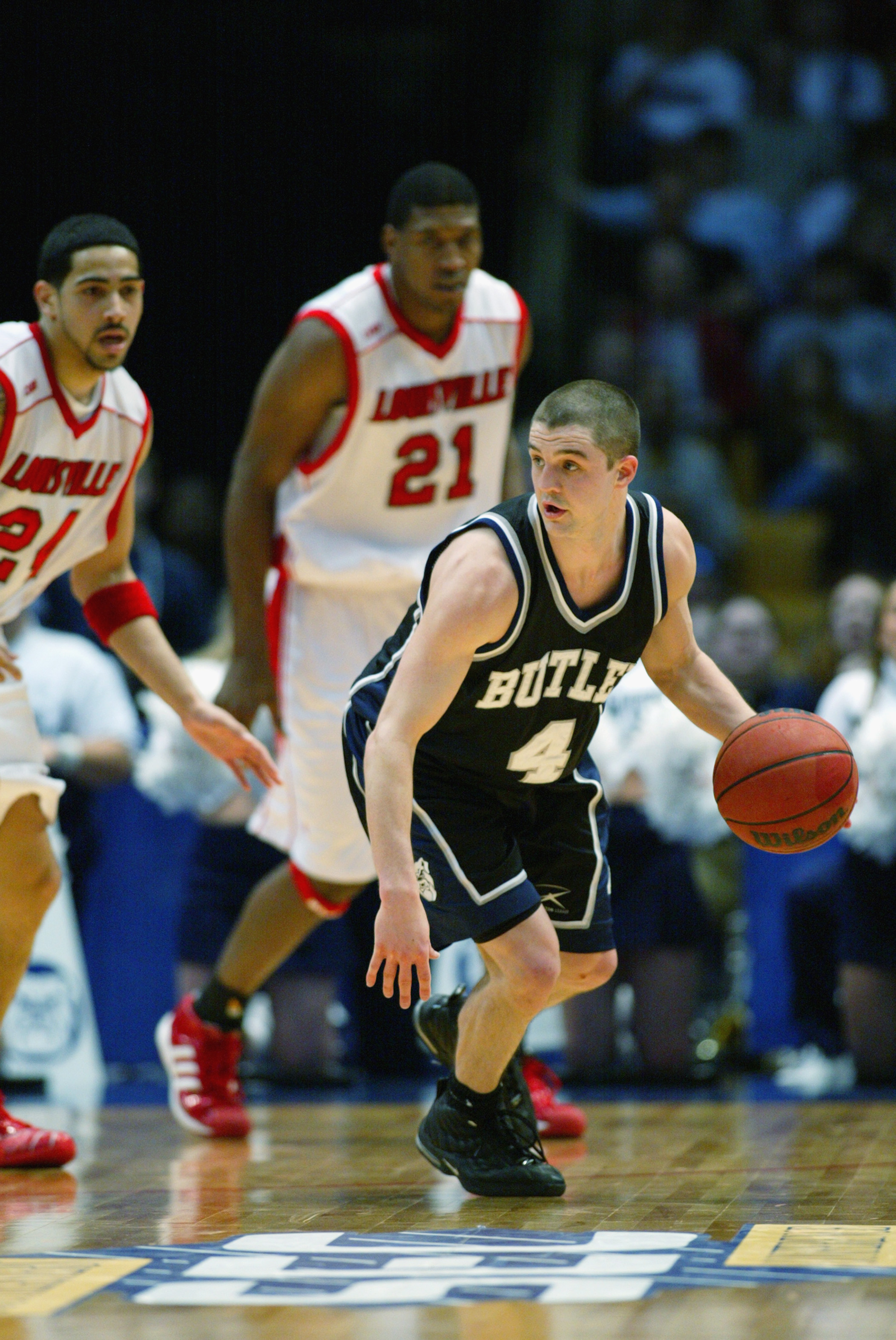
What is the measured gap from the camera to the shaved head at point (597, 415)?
3.62m

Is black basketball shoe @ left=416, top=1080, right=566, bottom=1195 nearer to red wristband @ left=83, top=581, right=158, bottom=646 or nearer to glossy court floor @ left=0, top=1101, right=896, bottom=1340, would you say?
glossy court floor @ left=0, top=1101, right=896, bottom=1340

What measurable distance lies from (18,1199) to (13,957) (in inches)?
27.2

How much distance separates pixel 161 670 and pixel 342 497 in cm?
69

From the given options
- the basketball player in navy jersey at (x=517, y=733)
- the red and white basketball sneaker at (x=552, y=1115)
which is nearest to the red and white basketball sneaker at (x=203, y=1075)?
the red and white basketball sneaker at (x=552, y=1115)

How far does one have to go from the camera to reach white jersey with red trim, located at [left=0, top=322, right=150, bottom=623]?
438 centimetres

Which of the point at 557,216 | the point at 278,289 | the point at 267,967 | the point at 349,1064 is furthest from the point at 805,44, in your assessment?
the point at 267,967

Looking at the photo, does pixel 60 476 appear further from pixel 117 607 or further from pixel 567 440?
pixel 567 440

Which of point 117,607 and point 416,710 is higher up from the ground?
point 117,607

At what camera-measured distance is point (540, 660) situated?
376cm

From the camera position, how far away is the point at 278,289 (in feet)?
31.8

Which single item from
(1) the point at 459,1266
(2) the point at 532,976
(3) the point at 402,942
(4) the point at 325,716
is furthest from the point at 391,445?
(1) the point at 459,1266

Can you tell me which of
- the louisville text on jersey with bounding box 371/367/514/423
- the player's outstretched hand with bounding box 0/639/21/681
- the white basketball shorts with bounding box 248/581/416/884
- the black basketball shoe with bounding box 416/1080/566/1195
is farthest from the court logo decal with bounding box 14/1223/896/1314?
the louisville text on jersey with bounding box 371/367/514/423

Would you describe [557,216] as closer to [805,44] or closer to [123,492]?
[805,44]

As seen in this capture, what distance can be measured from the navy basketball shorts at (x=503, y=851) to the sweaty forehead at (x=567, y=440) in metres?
0.75
